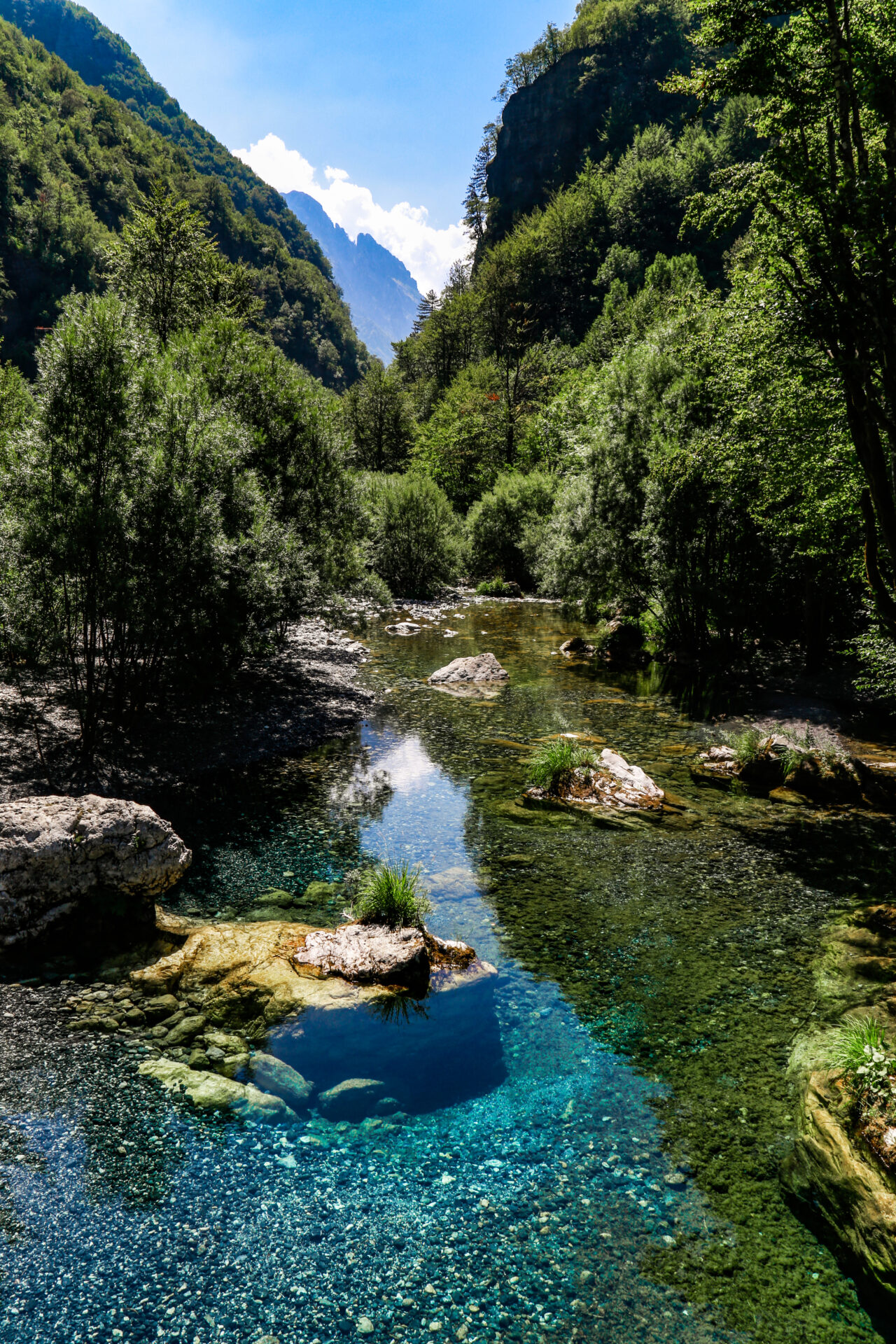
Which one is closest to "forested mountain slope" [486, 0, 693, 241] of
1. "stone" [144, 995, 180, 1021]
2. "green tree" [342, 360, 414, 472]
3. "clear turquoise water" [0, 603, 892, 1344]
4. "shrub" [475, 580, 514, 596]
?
"green tree" [342, 360, 414, 472]

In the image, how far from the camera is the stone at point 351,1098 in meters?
6.46

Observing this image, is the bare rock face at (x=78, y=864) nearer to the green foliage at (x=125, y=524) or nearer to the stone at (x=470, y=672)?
the green foliage at (x=125, y=524)

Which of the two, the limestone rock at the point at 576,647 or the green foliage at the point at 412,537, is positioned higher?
the green foliage at the point at 412,537

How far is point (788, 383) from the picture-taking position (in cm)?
1561

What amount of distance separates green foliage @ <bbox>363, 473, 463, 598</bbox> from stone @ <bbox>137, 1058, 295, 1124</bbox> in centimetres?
3727

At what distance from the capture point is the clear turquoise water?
464cm

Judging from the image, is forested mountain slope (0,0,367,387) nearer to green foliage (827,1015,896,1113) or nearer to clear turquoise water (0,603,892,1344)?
clear turquoise water (0,603,892,1344)

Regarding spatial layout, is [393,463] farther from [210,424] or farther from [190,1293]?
[190,1293]

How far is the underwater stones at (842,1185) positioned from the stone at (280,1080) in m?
4.46

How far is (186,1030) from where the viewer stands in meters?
7.16

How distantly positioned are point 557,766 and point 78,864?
29.9ft

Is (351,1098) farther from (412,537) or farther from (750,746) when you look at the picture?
(412,537)

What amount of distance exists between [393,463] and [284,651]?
54.4 metres

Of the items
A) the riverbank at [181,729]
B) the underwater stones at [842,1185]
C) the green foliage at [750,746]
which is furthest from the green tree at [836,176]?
the riverbank at [181,729]
